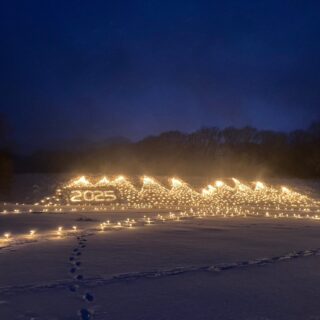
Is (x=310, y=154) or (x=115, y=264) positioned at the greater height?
(x=310, y=154)

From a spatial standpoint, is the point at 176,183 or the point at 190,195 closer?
the point at 190,195

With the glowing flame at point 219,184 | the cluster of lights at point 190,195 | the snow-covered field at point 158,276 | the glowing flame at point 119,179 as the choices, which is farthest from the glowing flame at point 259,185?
the snow-covered field at point 158,276

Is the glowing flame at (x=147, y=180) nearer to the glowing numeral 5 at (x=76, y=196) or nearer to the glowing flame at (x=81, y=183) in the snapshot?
the glowing flame at (x=81, y=183)

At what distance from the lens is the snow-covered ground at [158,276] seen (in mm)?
5543

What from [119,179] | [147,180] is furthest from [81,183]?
[147,180]

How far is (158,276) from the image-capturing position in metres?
7.27

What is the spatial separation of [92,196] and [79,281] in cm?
2292

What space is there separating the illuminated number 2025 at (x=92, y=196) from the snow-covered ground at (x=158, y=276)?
16013mm

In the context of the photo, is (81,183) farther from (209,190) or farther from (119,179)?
(209,190)

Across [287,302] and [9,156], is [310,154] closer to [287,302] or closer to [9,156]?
[9,156]

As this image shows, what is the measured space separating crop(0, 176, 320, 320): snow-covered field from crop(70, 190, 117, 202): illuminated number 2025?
51.8 feet

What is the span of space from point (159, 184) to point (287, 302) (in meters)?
25.7

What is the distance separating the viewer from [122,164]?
37375 mm

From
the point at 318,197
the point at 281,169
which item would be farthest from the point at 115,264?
Result: the point at 281,169
